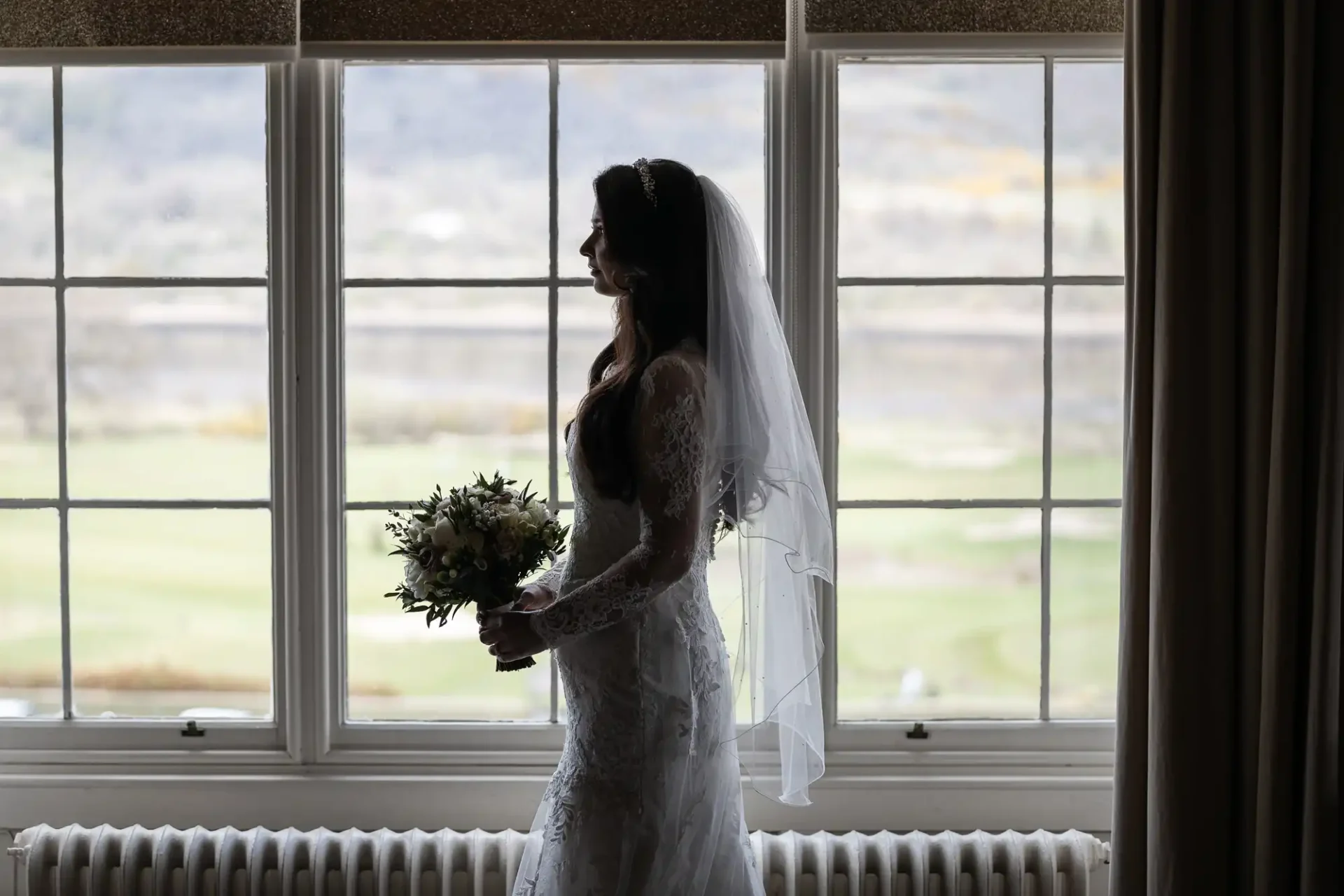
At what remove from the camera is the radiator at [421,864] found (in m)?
2.21

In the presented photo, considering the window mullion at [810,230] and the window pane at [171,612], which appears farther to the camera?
the window pane at [171,612]

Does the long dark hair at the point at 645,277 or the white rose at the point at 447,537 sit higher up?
the long dark hair at the point at 645,277

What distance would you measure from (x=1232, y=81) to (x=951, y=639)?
1.25 meters

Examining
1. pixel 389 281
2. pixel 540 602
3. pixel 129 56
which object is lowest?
pixel 540 602

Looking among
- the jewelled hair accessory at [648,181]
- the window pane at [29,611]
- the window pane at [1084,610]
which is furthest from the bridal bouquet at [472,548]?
the window pane at [1084,610]

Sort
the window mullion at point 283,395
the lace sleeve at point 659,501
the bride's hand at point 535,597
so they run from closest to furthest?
the lace sleeve at point 659,501 < the bride's hand at point 535,597 < the window mullion at point 283,395

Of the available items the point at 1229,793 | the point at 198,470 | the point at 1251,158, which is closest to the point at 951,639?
the point at 1229,793

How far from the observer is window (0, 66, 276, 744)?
7.80 feet

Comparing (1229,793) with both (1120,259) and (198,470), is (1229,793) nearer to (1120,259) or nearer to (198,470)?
(1120,259)

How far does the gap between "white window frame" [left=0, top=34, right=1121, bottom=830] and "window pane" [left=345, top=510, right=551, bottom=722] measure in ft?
0.12

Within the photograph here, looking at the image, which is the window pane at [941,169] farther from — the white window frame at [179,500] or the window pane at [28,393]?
the window pane at [28,393]

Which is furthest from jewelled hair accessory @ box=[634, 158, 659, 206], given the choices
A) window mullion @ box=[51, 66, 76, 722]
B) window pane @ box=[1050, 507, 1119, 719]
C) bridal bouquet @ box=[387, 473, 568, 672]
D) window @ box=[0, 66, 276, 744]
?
window mullion @ box=[51, 66, 76, 722]

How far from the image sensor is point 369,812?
2361 mm

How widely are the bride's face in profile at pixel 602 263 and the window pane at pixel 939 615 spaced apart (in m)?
0.87
